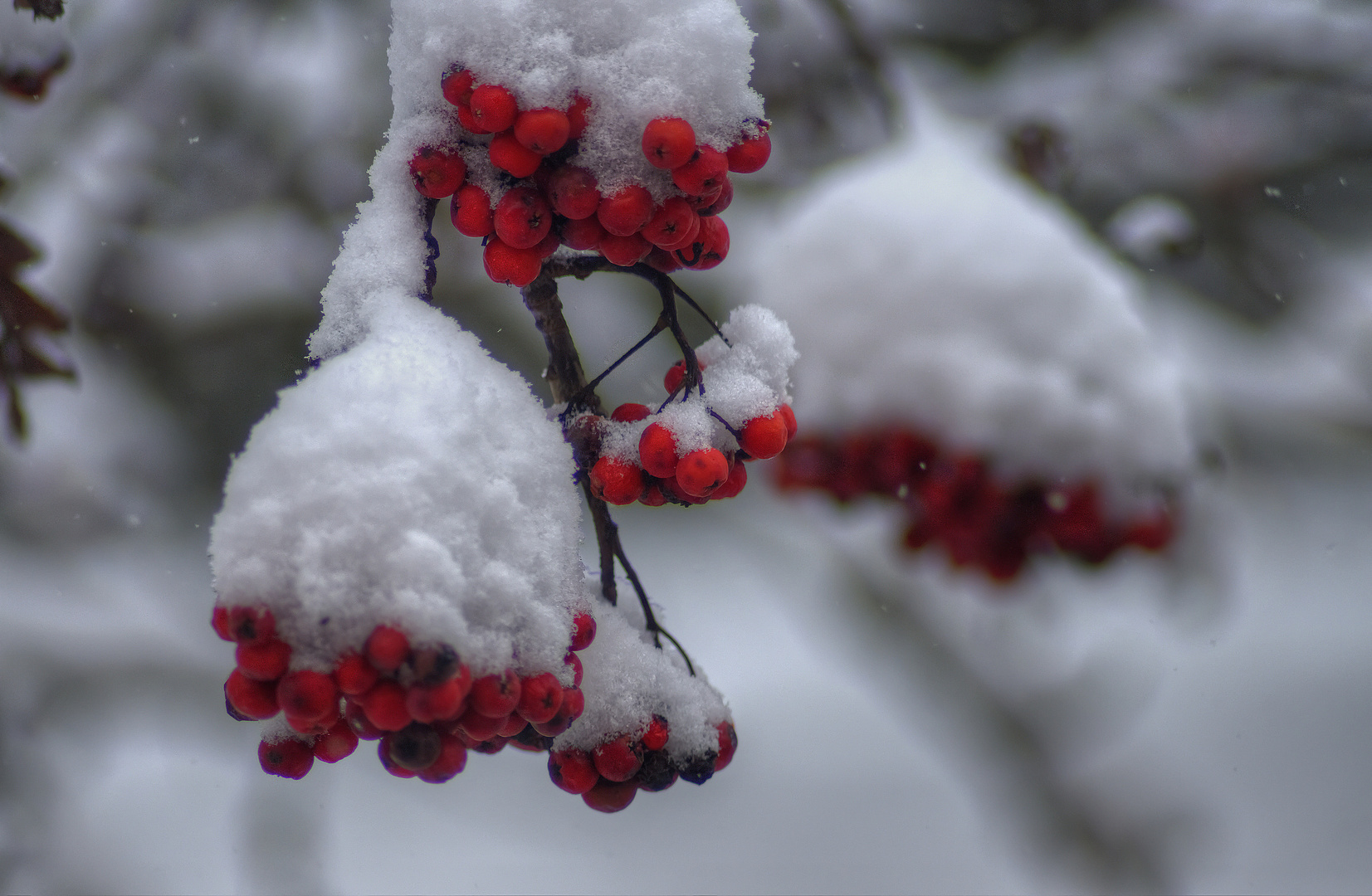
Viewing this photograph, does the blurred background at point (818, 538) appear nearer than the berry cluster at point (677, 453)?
No

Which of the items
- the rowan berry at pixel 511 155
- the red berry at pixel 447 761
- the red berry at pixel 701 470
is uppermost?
the rowan berry at pixel 511 155

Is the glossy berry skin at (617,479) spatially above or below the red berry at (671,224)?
below

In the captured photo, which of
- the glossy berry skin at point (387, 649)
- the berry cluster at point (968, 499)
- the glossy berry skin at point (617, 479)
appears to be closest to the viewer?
Result: the glossy berry skin at point (387, 649)

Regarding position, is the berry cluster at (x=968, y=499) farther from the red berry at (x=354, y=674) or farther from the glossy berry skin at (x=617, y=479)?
the red berry at (x=354, y=674)

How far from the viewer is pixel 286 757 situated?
44 centimetres

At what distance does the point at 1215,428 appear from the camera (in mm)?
1397

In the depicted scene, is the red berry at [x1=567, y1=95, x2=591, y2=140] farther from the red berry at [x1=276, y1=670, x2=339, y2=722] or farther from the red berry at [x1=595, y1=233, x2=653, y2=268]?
the red berry at [x1=276, y1=670, x2=339, y2=722]

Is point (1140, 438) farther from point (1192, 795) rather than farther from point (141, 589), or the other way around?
point (141, 589)

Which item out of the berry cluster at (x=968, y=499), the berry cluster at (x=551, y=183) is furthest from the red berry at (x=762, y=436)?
the berry cluster at (x=968, y=499)

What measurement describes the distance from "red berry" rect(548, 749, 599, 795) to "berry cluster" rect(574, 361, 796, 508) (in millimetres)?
179

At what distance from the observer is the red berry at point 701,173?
426 millimetres

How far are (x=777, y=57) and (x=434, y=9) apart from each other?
2.95 feet

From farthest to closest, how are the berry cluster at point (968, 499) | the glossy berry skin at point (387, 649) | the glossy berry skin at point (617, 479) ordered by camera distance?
the berry cluster at point (968, 499), the glossy berry skin at point (617, 479), the glossy berry skin at point (387, 649)

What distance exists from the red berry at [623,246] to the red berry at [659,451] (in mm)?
99
